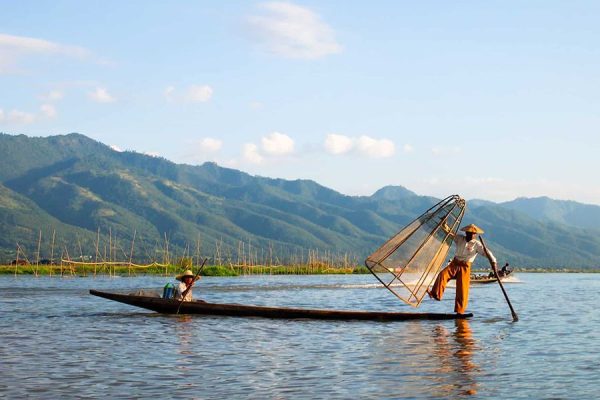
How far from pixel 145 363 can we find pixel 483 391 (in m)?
5.60

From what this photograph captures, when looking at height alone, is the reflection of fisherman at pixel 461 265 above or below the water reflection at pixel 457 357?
above

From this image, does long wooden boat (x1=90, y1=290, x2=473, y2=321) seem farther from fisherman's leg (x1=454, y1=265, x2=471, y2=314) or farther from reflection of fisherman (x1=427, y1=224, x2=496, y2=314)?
reflection of fisherman (x1=427, y1=224, x2=496, y2=314)

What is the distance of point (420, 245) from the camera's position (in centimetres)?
2078

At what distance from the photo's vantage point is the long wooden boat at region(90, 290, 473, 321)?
68.0ft

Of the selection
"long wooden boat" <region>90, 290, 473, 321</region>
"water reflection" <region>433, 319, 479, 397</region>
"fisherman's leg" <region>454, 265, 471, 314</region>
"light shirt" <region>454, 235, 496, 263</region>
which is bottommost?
"water reflection" <region>433, 319, 479, 397</region>

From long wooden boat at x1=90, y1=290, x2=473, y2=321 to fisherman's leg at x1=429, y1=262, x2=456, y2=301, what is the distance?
89 cm

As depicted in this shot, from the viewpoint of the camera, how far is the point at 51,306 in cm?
2870

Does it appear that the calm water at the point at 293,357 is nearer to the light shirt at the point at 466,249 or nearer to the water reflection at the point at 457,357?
the water reflection at the point at 457,357

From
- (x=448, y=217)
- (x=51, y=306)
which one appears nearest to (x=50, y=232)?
(x=51, y=306)

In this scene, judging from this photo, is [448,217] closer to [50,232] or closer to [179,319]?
[179,319]

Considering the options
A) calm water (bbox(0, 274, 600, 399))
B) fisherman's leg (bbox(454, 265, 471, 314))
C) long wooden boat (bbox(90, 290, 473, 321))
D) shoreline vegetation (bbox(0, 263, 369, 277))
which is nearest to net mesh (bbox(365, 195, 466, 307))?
long wooden boat (bbox(90, 290, 473, 321))

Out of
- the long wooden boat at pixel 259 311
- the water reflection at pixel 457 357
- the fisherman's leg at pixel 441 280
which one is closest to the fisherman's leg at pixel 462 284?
the fisherman's leg at pixel 441 280

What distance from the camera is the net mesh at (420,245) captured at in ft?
67.6

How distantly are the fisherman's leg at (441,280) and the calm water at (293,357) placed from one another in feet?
2.38
